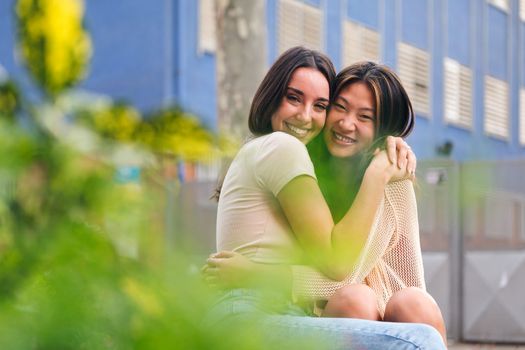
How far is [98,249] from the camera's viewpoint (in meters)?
0.30

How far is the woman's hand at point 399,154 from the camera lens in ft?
6.81

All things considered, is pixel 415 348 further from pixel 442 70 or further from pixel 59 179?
pixel 442 70

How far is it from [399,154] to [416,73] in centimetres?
1790

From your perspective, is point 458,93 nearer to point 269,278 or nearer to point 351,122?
point 351,122

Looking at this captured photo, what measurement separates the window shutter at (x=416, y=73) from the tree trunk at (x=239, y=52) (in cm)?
1091

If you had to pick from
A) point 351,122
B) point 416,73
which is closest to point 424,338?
point 351,122

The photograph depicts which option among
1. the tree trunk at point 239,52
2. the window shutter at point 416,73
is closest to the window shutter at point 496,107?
the window shutter at point 416,73

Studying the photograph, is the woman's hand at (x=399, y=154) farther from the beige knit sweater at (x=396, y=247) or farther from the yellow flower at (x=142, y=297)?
the yellow flower at (x=142, y=297)

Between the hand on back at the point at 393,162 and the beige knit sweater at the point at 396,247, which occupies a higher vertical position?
the hand on back at the point at 393,162

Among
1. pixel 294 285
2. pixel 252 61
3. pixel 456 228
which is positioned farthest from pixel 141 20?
pixel 294 285

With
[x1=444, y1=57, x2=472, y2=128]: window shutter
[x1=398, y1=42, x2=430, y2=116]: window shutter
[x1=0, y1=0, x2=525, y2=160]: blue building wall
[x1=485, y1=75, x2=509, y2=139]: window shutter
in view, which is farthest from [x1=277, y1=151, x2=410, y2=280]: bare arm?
[x1=485, y1=75, x2=509, y2=139]: window shutter

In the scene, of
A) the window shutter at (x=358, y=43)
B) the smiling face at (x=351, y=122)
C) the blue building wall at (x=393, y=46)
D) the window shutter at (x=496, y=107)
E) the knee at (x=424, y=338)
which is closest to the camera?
the knee at (x=424, y=338)

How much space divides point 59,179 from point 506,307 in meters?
8.64

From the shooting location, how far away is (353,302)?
6.27 feet
